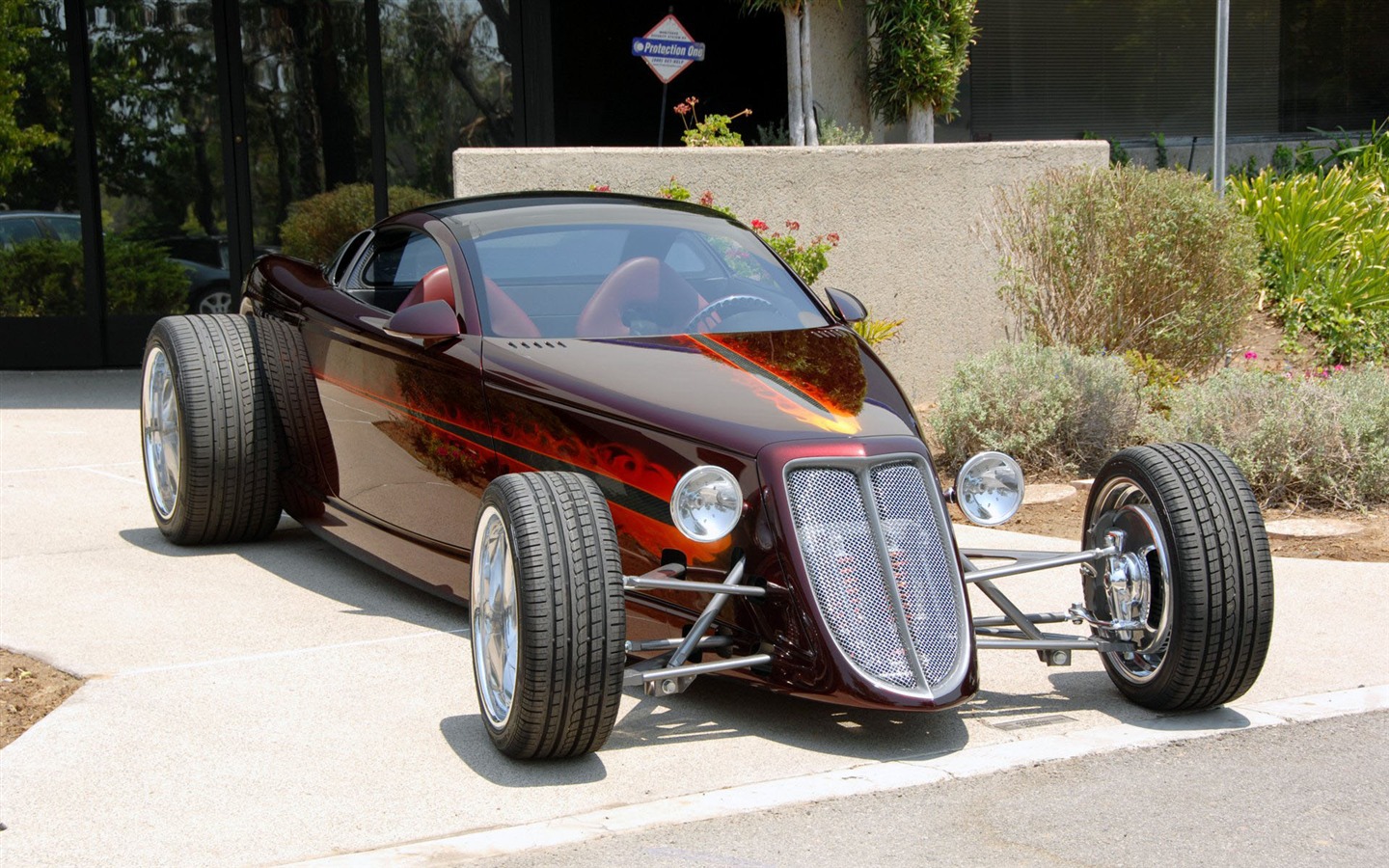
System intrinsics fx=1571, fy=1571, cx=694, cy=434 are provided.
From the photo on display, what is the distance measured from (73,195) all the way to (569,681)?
11.2m

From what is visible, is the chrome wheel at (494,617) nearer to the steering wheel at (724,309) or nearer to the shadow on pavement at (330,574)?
the shadow on pavement at (330,574)

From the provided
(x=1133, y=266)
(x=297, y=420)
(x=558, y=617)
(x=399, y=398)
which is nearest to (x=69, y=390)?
(x=297, y=420)

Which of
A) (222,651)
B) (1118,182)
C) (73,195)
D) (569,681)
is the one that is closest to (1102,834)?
(569,681)

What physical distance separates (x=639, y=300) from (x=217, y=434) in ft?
7.38

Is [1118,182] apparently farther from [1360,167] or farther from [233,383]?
[1360,167]

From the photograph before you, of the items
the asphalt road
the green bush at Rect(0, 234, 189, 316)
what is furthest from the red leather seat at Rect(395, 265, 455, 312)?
the green bush at Rect(0, 234, 189, 316)

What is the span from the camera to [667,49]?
40.1 feet

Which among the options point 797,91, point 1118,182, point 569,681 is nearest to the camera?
point 569,681

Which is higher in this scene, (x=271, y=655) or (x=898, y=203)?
(x=898, y=203)

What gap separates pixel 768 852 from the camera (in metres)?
3.81

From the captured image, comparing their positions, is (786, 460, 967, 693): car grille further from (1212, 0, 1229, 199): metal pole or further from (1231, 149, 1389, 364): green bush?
(1231, 149, 1389, 364): green bush

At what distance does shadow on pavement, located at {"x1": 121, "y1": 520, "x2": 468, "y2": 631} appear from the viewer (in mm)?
6090

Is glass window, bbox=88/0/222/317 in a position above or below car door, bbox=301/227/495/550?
above

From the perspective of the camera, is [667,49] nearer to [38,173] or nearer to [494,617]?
[38,173]
